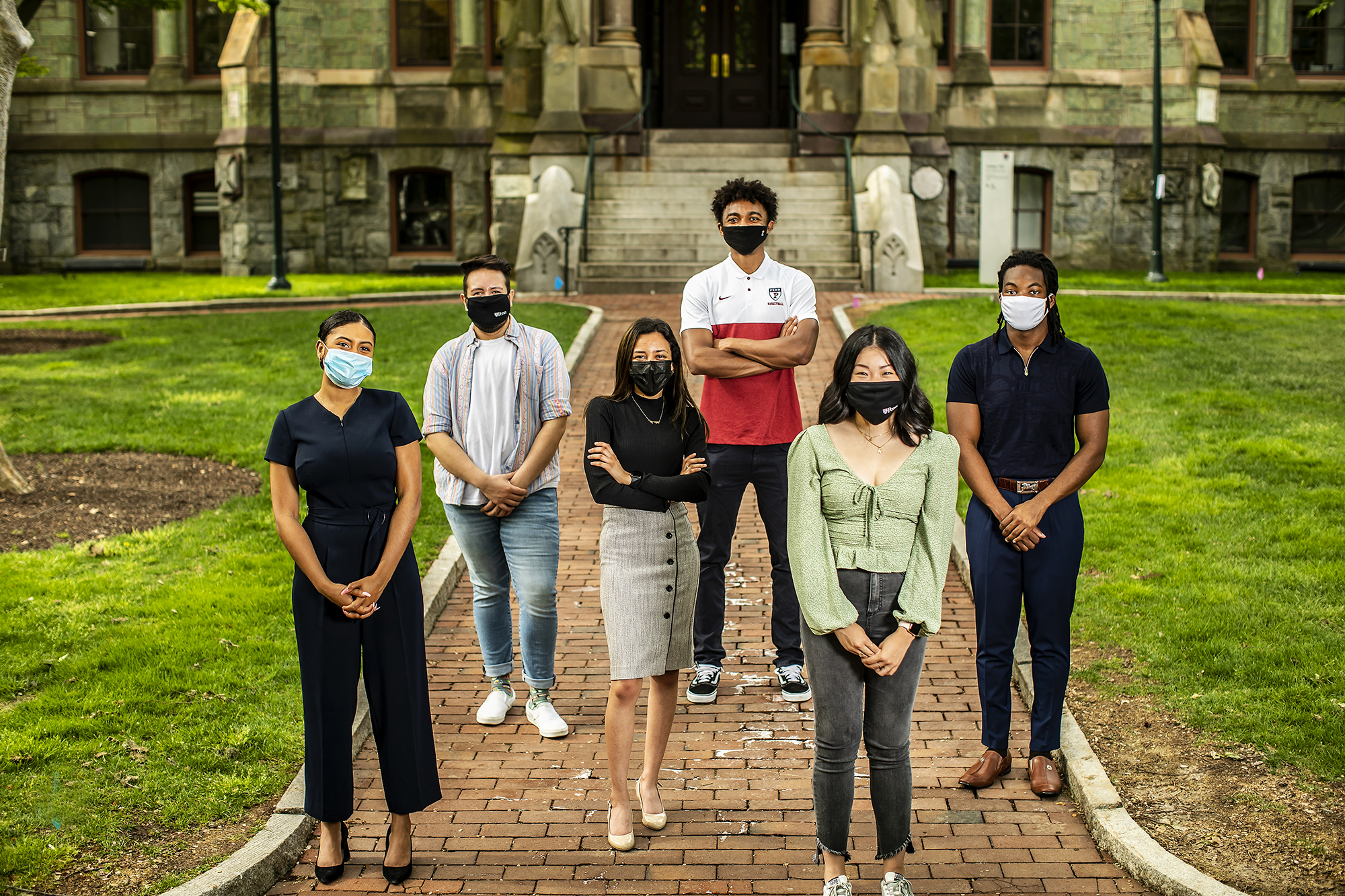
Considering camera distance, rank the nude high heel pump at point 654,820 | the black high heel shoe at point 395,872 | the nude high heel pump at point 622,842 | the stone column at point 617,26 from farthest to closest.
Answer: the stone column at point 617,26 < the nude high heel pump at point 654,820 < the nude high heel pump at point 622,842 < the black high heel shoe at point 395,872

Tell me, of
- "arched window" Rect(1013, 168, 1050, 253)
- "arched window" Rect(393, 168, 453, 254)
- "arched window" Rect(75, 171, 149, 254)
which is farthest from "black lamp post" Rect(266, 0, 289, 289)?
"arched window" Rect(1013, 168, 1050, 253)

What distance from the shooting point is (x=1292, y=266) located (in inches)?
1072

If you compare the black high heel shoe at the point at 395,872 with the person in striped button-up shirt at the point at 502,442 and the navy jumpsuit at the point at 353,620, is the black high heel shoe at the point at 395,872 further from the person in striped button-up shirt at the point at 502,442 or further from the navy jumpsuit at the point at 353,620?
the person in striped button-up shirt at the point at 502,442

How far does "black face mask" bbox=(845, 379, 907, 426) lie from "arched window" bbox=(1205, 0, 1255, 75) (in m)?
26.2

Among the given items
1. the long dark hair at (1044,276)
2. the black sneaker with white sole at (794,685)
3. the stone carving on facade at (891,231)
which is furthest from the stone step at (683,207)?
the long dark hair at (1044,276)

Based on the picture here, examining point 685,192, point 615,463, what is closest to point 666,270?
point 685,192

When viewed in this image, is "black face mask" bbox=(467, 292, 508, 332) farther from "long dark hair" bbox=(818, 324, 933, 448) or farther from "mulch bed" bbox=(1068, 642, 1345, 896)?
"mulch bed" bbox=(1068, 642, 1345, 896)

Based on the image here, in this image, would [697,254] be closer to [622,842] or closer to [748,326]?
[748,326]

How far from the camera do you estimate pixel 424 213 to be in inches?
1077

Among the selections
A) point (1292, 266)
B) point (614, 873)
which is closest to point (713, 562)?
point (614, 873)

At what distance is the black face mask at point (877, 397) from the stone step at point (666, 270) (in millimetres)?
14968

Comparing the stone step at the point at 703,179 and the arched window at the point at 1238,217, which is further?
the arched window at the point at 1238,217

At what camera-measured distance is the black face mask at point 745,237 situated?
241 inches

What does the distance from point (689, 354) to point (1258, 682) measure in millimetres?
3070
